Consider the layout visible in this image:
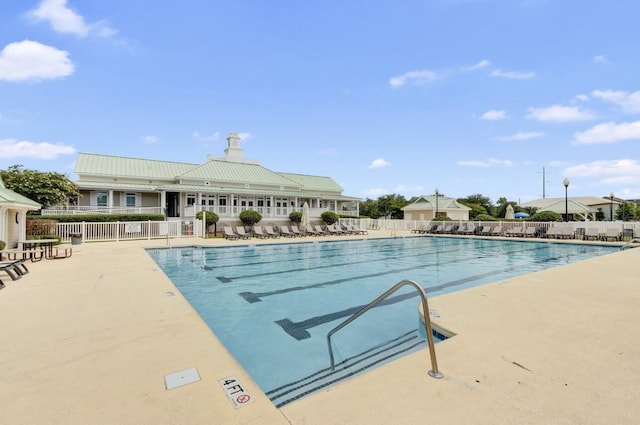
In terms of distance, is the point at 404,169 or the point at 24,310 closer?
the point at 24,310

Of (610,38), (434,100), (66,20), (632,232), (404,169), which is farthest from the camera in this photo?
(404,169)

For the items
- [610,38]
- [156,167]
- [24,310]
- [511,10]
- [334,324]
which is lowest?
[334,324]

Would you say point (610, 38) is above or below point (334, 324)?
above

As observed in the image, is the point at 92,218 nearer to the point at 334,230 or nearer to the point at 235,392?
the point at 334,230

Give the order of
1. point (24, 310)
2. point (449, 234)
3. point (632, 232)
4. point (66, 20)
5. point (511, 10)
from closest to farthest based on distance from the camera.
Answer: point (24, 310) < point (66, 20) < point (511, 10) < point (632, 232) < point (449, 234)

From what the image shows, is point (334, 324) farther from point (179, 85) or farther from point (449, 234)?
point (449, 234)

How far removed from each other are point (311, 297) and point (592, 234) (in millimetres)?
20938

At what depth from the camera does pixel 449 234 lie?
24641mm

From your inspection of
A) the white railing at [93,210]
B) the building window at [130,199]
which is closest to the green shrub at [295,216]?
the white railing at [93,210]

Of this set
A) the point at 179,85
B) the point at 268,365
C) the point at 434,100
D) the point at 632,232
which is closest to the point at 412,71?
the point at 434,100

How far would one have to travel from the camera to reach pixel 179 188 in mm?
22469

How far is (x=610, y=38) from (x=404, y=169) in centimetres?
2661

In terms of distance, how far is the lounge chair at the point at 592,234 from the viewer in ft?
61.6

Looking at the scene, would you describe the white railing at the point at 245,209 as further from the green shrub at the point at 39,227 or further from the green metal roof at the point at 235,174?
the green shrub at the point at 39,227
